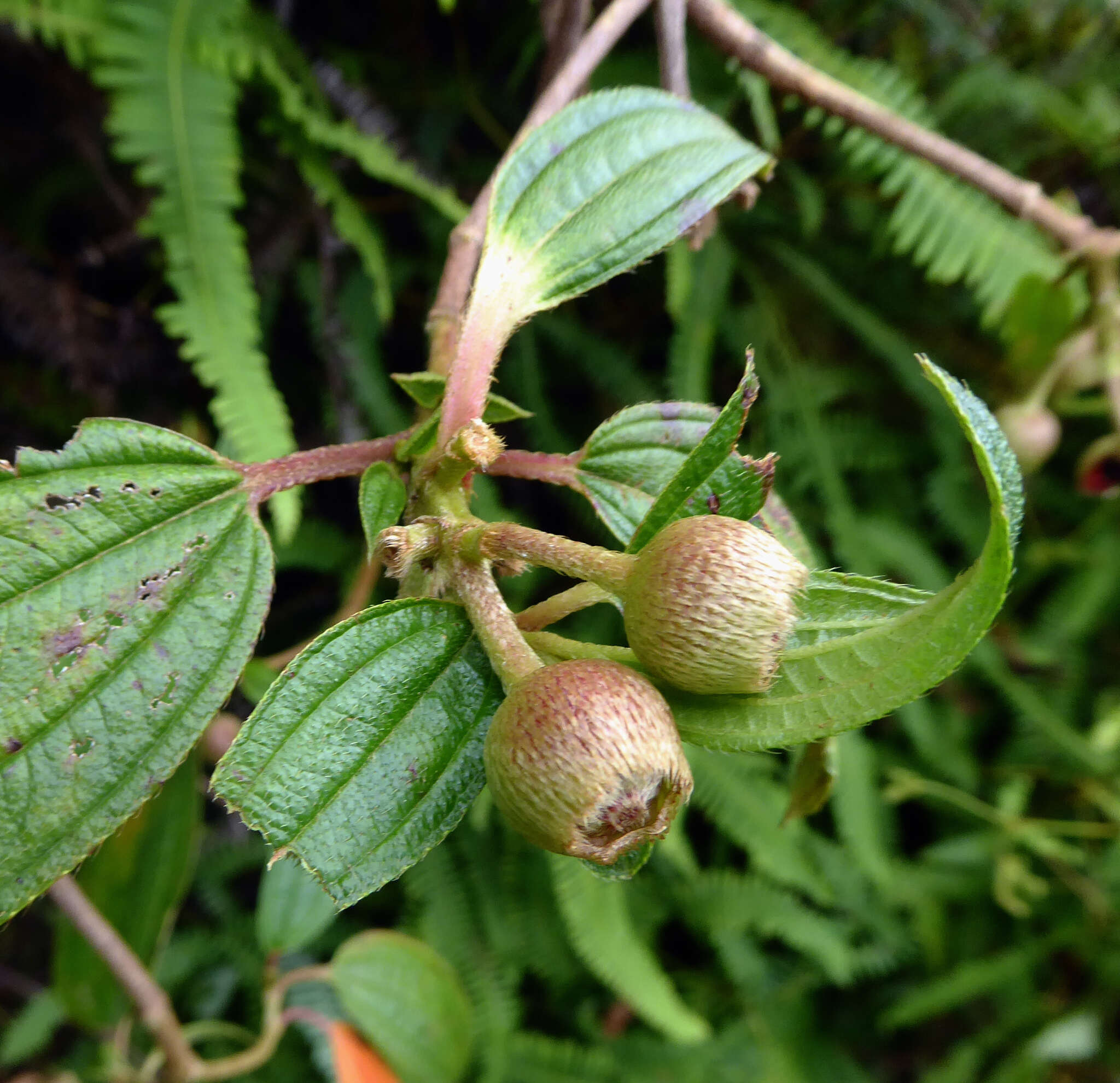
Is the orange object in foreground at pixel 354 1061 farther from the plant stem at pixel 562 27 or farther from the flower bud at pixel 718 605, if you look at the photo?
the plant stem at pixel 562 27

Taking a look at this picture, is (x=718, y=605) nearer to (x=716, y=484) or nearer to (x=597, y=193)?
(x=716, y=484)

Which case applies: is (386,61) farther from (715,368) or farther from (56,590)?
(56,590)

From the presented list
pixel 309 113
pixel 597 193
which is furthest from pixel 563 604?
pixel 309 113

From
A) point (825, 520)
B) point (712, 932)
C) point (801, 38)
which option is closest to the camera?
point (801, 38)

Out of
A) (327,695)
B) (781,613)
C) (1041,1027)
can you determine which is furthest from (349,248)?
(1041,1027)

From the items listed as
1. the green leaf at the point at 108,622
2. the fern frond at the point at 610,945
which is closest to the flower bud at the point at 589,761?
the green leaf at the point at 108,622

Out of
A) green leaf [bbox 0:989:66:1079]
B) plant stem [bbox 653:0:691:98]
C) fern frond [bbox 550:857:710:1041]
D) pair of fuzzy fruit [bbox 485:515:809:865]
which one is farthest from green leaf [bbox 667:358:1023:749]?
green leaf [bbox 0:989:66:1079]
